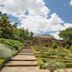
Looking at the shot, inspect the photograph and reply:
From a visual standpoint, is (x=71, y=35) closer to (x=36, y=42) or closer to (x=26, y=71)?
(x=36, y=42)

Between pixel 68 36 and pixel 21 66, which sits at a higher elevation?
pixel 68 36

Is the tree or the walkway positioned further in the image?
the tree

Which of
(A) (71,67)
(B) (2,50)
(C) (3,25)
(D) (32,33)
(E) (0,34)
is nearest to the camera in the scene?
(A) (71,67)

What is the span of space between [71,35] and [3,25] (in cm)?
1753

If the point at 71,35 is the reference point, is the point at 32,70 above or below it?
below

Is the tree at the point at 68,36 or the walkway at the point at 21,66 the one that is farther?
the tree at the point at 68,36

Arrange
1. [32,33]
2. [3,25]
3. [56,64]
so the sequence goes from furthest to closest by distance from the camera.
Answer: [32,33] → [3,25] → [56,64]

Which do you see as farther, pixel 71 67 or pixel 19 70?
pixel 71 67

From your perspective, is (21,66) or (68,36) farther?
(68,36)

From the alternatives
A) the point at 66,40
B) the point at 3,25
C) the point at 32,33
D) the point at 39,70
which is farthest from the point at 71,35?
the point at 39,70

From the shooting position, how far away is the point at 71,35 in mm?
58844

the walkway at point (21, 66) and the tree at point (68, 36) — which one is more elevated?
the tree at point (68, 36)

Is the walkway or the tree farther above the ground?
the tree

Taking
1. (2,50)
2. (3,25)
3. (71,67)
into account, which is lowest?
(71,67)
